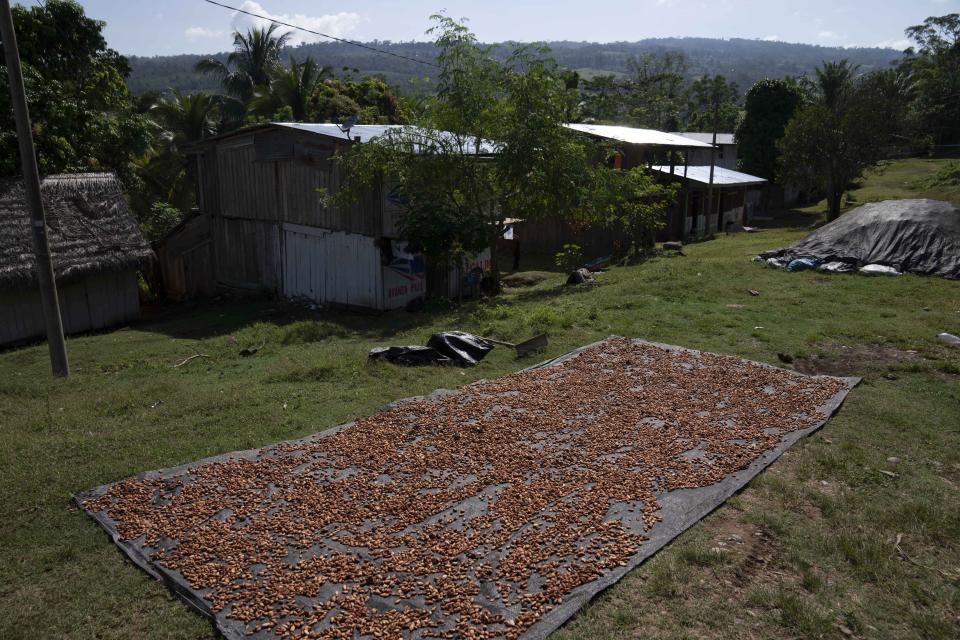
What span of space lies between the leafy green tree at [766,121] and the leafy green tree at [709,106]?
19112 mm

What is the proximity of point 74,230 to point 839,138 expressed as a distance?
2797 centimetres

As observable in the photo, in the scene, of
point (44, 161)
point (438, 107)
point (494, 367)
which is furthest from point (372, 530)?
point (44, 161)

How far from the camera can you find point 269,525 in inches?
215

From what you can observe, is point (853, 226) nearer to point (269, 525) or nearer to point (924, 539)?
point (924, 539)

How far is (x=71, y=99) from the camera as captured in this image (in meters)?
18.5

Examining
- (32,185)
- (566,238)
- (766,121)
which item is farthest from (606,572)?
(766,121)

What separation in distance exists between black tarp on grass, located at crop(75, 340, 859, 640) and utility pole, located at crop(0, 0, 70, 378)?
19.3 ft

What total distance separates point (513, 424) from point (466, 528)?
232 centimetres

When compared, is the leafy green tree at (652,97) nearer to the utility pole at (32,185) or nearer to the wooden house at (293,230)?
the wooden house at (293,230)

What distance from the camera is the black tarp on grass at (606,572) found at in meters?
4.33

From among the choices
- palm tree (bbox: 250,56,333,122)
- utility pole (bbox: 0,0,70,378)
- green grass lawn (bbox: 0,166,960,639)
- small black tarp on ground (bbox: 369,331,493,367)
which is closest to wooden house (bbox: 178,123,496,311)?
green grass lawn (bbox: 0,166,960,639)

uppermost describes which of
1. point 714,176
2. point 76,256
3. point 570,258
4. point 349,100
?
point 349,100

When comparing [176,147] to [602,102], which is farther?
[602,102]

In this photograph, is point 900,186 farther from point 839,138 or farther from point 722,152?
point 839,138
